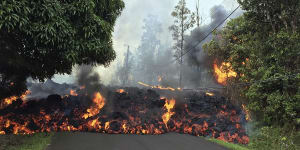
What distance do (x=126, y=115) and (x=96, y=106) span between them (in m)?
2.59

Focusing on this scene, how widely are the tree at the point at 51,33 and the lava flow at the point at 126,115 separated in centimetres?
535

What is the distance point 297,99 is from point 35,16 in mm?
11245

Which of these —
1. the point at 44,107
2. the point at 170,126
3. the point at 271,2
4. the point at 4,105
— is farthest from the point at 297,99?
the point at 4,105

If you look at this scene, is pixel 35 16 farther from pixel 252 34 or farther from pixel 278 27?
pixel 252 34

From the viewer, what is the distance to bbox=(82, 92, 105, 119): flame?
59.4 ft

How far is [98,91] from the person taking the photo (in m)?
20.3

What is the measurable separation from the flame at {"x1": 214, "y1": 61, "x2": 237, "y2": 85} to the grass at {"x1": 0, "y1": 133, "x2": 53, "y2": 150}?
13639 millimetres

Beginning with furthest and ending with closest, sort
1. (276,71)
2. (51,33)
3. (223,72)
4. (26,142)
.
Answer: (223,72)
(26,142)
(276,71)
(51,33)

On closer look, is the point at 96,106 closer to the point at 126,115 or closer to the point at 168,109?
the point at 126,115

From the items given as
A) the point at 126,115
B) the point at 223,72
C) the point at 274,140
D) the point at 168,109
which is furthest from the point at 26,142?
the point at 223,72

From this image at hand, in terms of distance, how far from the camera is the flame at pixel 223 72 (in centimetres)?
1850

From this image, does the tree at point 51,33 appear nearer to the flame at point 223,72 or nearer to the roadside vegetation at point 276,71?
the roadside vegetation at point 276,71

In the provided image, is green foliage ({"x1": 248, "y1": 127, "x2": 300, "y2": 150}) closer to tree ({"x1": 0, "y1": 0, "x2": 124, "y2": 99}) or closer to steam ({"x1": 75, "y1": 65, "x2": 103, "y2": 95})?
tree ({"x1": 0, "y1": 0, "x2": 124, "y2": 99})

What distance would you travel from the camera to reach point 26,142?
1154cm
